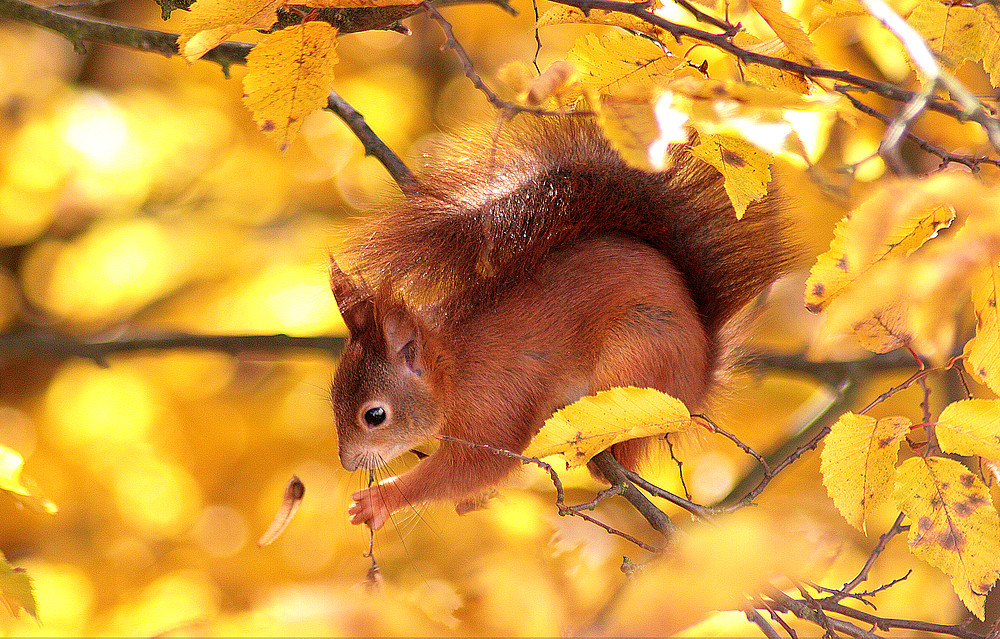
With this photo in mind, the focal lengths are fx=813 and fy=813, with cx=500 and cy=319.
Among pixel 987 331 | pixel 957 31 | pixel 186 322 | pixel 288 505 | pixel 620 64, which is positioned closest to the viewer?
pixel 987 331

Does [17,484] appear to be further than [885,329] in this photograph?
Yes

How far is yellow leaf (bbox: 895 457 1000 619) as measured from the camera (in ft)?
4.55

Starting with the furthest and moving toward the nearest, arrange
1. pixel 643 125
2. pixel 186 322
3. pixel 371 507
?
pixel 186 322, pixel 371 507, pixel 643 125

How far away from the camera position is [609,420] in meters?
1.37

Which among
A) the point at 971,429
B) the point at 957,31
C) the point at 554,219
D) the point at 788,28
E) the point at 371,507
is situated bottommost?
the point at 971,429

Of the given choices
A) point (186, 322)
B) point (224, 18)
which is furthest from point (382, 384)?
point (186, 322)

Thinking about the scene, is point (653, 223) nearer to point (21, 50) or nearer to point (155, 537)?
point (155, 537)

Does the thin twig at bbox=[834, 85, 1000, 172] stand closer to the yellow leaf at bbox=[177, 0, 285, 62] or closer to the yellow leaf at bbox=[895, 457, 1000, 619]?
the yellow leaf at bbox=[895, 457, 1000, 619]

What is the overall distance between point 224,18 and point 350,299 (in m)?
1.06

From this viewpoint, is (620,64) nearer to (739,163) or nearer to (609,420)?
(739,163)

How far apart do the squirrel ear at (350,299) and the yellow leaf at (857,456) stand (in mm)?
1200

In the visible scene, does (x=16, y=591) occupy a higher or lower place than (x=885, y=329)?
higher

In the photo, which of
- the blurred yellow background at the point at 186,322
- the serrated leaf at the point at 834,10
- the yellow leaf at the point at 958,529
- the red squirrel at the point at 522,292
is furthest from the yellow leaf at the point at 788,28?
the blurred yellow background at the point at 186,322

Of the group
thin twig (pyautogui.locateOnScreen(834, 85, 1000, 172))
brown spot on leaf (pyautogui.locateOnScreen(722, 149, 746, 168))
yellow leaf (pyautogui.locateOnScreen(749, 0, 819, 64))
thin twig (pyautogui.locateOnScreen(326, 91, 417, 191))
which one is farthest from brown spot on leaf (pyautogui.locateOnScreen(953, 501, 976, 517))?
thin twig (pyautogui.locateOnScreen(326, 91, 417, 191))
